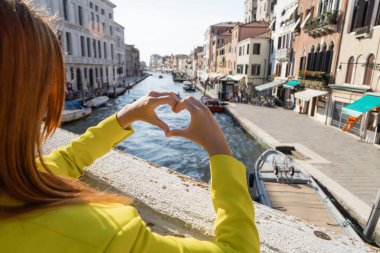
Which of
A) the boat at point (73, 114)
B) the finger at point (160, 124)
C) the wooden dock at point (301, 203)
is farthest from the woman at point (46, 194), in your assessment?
the boat at point (73, 114)

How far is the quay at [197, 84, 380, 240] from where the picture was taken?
7582mm

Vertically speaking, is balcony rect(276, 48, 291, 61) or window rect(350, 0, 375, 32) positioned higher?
window rect(350, 0, 375, 32)

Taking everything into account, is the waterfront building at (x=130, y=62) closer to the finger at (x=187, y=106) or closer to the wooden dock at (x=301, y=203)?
the wooden dock at (x=301, y=203)

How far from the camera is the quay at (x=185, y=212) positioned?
54.1 inches

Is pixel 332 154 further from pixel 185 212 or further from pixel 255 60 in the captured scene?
pixel 255 60

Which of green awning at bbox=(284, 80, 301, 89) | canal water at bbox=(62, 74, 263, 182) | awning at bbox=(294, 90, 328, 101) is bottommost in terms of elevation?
canal water at bbox=(62, 74, 263, 182)

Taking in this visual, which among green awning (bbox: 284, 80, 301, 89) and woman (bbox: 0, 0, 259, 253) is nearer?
woman (bbox: 0, 0, 259, 253)

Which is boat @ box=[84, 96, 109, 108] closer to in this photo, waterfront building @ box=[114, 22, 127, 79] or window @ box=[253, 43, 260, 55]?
window @ box=[253, 43, 260, 55]

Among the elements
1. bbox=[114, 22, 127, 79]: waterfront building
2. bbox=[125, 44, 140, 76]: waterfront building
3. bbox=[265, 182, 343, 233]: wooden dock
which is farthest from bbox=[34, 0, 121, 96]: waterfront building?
bbox=[125, 44, 140, 76]: waterfront building

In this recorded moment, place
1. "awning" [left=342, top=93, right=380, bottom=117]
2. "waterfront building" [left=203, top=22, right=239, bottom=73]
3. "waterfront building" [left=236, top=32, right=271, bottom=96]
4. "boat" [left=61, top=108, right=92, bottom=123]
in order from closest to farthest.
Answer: "awning" [left=342, top=93, right=380, bottom=117] < "boat" [left=61, top=108, right=92, bottom=123] < "waterfront building" [left=236, top=32, right=271, bottom=96] < "waterfront building" [left=203, top=22, right=239, bottom=73]

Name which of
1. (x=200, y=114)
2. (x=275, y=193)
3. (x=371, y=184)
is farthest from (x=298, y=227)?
(x=371, y=184)

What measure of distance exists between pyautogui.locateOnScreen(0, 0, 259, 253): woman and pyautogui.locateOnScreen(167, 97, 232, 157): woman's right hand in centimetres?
8

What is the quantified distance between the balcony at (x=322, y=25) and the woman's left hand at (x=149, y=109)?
59.0ft

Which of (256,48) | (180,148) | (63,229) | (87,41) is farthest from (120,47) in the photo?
(63,229)
